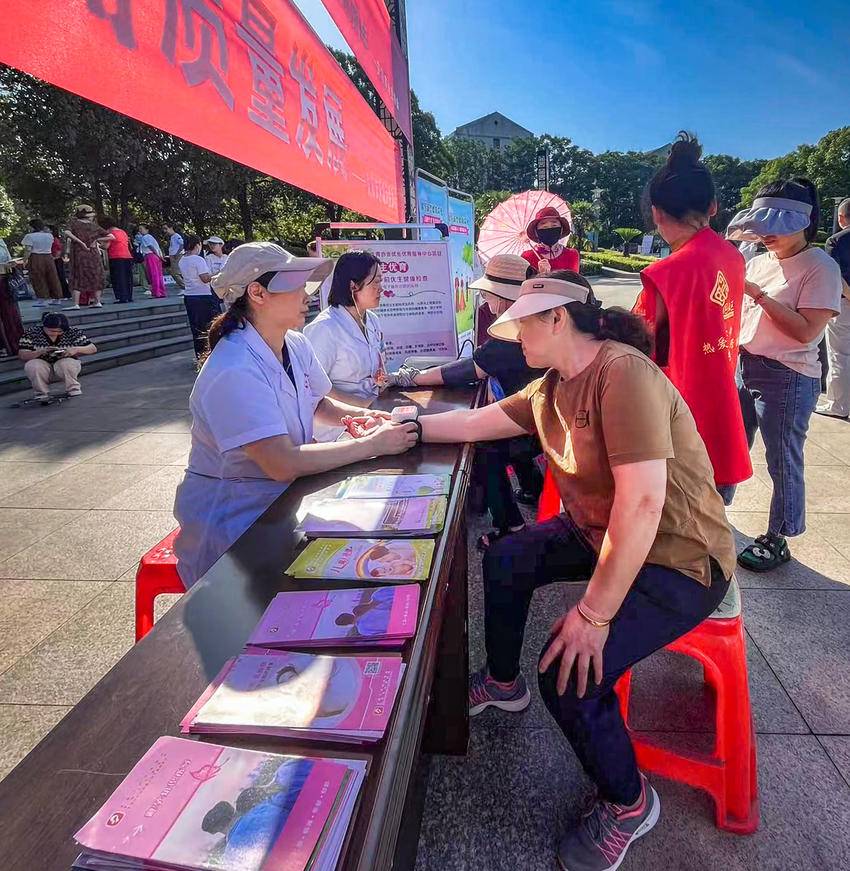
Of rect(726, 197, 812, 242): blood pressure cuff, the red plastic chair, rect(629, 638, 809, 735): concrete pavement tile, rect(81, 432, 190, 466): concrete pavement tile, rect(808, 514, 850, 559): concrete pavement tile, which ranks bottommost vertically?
rect(629, 638, 809, 735): concrete pavement tile

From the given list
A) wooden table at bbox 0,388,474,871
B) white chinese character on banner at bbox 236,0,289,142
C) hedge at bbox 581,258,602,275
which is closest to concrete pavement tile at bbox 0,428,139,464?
white chinese character on banner at bbox 236,0,289,142

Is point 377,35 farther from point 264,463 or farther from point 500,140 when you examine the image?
point 500,140

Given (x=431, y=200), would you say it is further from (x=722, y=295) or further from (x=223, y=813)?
(x=223, y=813)

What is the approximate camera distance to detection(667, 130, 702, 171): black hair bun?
1.94m

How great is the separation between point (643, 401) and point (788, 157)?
54.5 m

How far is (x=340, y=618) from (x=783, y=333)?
2.43 m

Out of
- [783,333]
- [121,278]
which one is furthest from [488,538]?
[121,278]

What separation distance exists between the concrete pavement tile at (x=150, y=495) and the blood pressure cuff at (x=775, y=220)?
3569 millimetres

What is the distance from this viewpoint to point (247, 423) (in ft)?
5.29

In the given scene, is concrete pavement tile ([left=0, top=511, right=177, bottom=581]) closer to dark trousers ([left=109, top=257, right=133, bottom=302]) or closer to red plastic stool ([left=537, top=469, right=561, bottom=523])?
red plastic stool ([left=537, top=469, right=561, bottom=523])

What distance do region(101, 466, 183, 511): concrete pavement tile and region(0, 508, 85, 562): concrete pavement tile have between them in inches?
9.2

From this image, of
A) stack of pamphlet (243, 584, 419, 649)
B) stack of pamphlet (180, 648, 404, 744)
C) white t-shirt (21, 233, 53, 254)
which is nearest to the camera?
stack of pamphlet (180, 648, 404, 744)

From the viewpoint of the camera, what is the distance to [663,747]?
164cm

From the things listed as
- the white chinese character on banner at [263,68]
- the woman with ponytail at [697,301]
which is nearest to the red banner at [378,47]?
the white chinese character on banner at [263,68]
